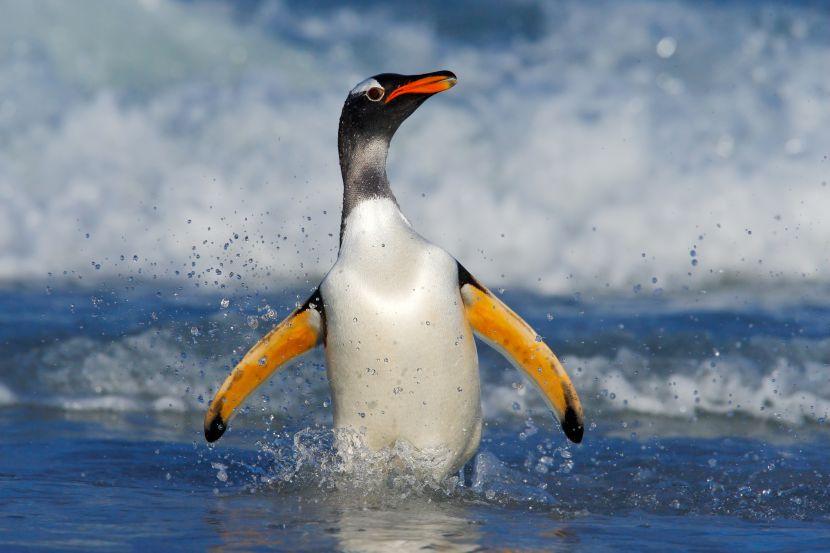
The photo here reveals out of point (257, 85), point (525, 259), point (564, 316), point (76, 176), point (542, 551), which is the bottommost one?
point (542, 551)

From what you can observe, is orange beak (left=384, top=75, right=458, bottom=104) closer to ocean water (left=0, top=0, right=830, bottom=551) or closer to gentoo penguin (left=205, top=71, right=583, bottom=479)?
gentoo penguin (left=205, top=71, right=583, bottom=479)

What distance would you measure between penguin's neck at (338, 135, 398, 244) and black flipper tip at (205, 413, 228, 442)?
0.68 meters

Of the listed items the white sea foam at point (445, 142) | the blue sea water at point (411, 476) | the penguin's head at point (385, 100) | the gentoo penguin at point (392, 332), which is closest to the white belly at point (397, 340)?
the gentoo penguin at point (392, 332)

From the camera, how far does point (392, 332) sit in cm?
356

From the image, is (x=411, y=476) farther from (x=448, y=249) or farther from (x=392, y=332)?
(x=448, y=249)

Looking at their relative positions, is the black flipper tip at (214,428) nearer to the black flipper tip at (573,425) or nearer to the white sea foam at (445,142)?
the black flipper tip at (573,425)

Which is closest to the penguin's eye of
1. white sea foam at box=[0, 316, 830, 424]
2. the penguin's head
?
the penguin's head

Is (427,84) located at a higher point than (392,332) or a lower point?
higher

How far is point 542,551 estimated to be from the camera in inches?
117

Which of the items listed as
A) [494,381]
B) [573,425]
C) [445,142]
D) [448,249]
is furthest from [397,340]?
[445,142]

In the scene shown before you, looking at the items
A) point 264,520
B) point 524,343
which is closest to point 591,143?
point 524,343

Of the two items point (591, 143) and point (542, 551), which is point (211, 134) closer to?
point (591, 143)

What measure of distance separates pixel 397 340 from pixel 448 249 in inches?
265

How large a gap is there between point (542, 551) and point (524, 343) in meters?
0.93
